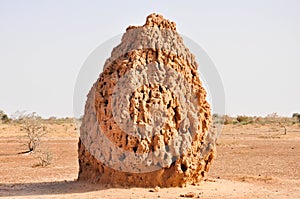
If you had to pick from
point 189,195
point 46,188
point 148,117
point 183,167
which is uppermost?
point 148,117

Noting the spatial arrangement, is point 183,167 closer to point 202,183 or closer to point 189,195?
point 202,183

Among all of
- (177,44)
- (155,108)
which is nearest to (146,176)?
(155,108)

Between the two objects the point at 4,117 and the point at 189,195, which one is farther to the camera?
the point at 4,117

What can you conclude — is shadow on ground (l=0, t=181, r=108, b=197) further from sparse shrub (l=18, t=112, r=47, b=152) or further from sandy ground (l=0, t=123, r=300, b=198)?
sparse shrub (l=18, t=112, r=47, b=152)

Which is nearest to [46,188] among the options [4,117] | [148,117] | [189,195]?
[148,117]

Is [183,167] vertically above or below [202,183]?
above

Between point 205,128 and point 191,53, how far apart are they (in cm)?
179

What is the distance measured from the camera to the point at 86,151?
10703mm

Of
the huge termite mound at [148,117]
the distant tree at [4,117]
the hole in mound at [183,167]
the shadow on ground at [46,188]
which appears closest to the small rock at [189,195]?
the huge termite mound at [148,117]

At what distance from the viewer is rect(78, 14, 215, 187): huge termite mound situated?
990 centimetres

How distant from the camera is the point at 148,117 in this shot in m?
9.96

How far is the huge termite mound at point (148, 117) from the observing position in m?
9.90

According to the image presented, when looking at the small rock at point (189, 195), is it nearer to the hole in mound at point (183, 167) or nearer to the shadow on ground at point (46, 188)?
the hole in mound at point (183, 167)

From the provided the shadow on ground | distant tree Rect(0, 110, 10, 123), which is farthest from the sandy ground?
distant tree Rect(0, 110, 10, 123)
